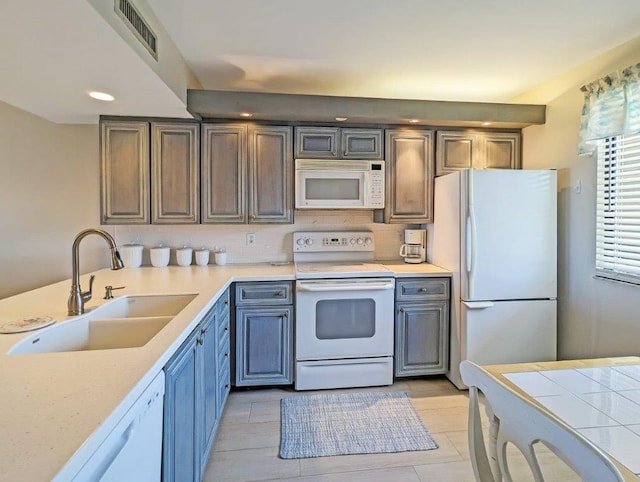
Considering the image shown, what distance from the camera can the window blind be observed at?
2.13 metres

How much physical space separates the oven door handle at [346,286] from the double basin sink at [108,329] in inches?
35.0

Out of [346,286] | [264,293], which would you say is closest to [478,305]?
[346,286]

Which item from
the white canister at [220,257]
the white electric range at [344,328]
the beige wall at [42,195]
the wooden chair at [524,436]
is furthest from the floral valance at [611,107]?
the beige wall at [42,195]

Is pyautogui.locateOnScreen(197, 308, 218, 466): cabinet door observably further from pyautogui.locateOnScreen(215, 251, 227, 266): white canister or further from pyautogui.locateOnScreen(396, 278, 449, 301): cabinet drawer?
pyautogui.locateOnScreen(396, 278, 449, 301): cabinet drawer

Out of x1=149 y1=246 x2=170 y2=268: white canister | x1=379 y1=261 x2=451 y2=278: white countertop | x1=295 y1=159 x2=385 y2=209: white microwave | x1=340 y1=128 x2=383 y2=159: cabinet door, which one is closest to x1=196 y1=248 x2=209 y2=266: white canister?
x1=149 y1=246 x2=170 y2=268: white canister

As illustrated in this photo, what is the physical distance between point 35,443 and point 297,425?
176 cm

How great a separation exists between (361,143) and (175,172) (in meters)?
1.56

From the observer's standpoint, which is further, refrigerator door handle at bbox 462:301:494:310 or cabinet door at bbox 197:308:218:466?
refrigerator door handle at bbox 462:301:494:310

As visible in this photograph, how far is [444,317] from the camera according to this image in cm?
276

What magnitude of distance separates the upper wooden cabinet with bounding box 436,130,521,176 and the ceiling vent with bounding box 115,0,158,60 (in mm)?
2271

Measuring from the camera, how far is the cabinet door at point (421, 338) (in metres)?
2.73

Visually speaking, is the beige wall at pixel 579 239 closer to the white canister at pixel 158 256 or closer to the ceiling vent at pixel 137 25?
the ceiling vent at pixel 137 25

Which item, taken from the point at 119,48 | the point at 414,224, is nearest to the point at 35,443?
the point at 119,48

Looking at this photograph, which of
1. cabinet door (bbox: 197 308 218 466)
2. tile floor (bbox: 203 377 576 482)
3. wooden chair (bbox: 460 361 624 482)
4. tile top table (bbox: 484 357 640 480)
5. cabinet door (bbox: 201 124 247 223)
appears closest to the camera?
wooden chair (bbox: 460 361 624 482)
